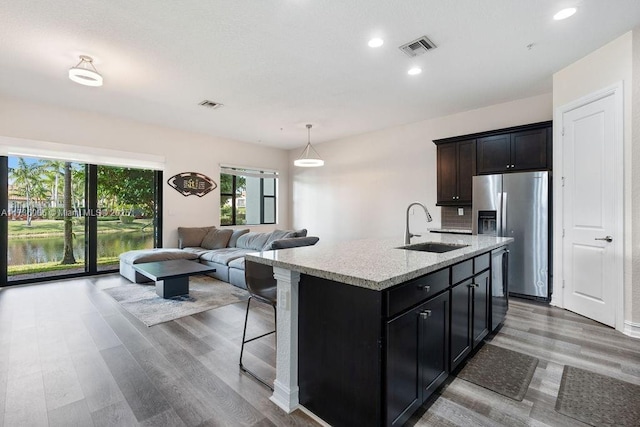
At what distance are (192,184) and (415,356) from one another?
6.05 metres

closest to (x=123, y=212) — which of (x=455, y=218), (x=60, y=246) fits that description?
(x=60, y=246)

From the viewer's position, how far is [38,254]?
198 inches

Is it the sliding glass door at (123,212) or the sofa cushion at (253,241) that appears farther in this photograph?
the sofa cushion at (253,241)

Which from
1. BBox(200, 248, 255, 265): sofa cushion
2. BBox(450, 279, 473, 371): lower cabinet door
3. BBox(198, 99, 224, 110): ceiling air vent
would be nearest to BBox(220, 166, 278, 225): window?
BBox(200, 248, 255, 265): sofa cushion

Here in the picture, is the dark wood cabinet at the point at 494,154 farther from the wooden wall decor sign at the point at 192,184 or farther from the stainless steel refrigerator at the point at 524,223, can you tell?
the wooden wall decor sign at the point at 192,184

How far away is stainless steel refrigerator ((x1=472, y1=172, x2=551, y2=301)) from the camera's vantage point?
392 centimetres

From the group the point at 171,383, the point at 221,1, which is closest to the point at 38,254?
the point at 171,383

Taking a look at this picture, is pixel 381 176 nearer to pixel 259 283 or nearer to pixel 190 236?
pixel 190 236

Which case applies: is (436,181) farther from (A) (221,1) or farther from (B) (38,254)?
(B) (38,254)

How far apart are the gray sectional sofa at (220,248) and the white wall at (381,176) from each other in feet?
6.17

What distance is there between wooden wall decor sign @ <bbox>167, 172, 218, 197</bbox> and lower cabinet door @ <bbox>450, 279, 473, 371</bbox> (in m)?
5.85

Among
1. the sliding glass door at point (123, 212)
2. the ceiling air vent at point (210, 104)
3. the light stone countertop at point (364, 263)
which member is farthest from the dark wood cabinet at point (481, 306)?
the sliding glass door at point (123, 212)

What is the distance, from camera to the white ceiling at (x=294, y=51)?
2551 millimetres

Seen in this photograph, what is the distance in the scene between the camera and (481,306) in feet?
8.41
